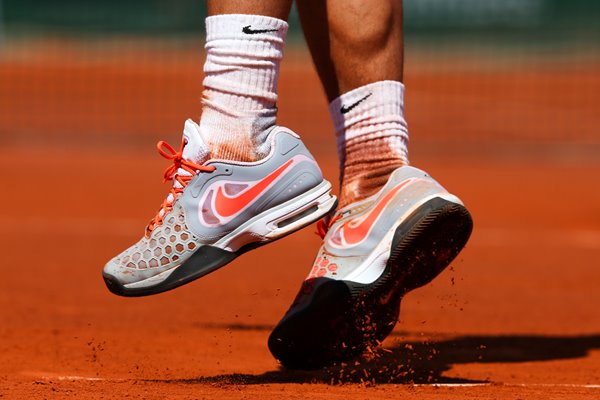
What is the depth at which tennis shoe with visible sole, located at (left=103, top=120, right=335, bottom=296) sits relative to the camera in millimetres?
3248

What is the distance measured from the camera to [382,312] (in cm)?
349

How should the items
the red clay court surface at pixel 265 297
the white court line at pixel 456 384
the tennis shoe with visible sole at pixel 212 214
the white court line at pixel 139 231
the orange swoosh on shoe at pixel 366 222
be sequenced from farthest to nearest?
the white court line at pixel 139 231, the red clay court surface at pixel 265 297, the white court line at pixel 456 384, the orange swoosh on shoe at pixel 366 222, the tennis shoe with visible sole at pixel 212 214

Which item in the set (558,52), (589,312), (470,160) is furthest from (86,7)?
(589,312)

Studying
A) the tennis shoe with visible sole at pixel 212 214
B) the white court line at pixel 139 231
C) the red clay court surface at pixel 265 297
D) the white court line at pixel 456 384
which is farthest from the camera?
the white court line at pixel 139 231

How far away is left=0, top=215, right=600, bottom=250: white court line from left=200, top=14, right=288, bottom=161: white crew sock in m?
4.94

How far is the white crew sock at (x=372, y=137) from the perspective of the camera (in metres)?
Answer: 3.56

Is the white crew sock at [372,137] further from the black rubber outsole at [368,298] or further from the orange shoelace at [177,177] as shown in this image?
the orange shoelace at [177,177]

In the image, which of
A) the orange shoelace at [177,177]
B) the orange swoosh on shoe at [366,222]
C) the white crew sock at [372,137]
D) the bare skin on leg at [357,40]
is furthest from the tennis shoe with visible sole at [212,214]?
the bare skin on leg at [357,40]

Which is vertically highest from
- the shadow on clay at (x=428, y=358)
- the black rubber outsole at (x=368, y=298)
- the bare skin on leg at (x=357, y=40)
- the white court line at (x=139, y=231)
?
the bare skin on leg at (x=357, y=40)

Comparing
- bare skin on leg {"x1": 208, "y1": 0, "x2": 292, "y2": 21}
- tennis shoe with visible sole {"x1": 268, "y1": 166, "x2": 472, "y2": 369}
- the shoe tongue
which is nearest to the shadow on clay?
tennis shoe with visible sole {"x1": 268, "y1": 166, "x2": 472, "y2": 369}

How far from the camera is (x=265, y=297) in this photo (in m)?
5.92

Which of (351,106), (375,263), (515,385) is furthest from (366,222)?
(515,385)

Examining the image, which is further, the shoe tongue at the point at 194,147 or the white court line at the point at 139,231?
the white court line at the point at 139,231

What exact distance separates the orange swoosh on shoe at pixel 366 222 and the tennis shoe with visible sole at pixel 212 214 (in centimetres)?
13
